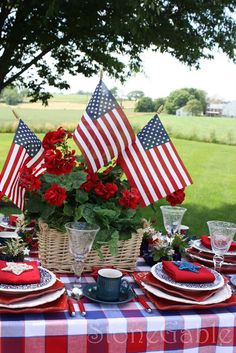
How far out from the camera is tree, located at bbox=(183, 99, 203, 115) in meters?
24.6

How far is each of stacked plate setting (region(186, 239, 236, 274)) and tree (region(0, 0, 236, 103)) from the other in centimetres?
348

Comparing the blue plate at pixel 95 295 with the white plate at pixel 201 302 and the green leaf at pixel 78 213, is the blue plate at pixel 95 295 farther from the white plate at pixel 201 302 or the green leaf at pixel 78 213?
the green leaf at pixel 78 213

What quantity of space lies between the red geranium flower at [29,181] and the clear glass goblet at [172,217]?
0.63 meters

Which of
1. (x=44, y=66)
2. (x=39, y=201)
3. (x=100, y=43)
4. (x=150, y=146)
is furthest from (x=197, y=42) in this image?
(x=39, y=201)

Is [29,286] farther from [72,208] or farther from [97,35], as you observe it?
[97,35]

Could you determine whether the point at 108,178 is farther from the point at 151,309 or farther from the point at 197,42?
the point at 197,42

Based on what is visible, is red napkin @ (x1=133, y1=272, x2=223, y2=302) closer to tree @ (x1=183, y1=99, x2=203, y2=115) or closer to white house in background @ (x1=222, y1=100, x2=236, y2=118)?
white house in background @ (x1=222, y1=100, x2=236, y2=118)

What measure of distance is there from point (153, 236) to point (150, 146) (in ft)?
1.53

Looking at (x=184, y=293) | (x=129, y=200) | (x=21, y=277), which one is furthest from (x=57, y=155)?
(x=184, y=293)

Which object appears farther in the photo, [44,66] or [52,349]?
[44,66]

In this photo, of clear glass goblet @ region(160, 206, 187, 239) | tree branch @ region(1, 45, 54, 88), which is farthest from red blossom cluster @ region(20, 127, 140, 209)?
tree branch @ region(1, 45, 54, 88)

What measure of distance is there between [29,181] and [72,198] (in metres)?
0.20

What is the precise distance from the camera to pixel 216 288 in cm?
174

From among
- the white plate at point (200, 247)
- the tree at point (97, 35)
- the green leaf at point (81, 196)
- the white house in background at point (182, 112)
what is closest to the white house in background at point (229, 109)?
the white house in background at point (182, 112)
